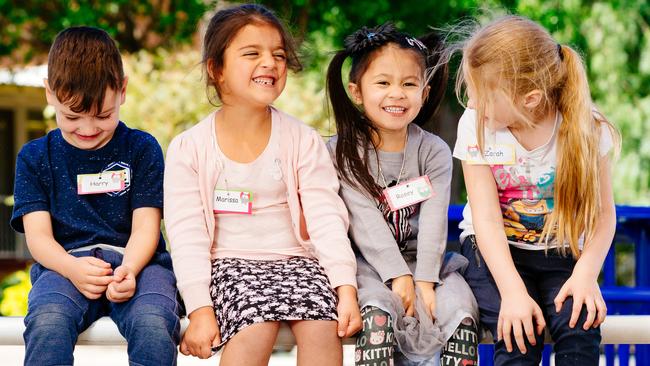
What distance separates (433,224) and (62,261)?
48.3 inches

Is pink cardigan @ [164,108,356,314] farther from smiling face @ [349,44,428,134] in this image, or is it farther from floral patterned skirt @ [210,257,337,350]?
smiling face @ [349,44,428,134]

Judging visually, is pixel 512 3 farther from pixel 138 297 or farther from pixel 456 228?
pixel 138 297

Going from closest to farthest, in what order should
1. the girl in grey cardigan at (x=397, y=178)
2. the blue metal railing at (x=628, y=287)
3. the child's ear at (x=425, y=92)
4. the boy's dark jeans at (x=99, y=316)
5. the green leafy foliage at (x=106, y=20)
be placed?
the boy's dark jeans at (x=99, y=316) < the girl in grey cardigan at (x=397, y=178) < the child's ear at (x=425, y=92) < the blue metal railing at (x=628, y=287) < the green leafy foliage at (x=106, y=20)

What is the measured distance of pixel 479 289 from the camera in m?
2.96

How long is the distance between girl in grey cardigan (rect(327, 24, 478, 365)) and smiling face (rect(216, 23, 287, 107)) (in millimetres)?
317

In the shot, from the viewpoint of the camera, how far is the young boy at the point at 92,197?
Answer: 9.19ft

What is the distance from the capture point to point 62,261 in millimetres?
2840

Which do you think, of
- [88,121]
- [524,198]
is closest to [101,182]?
[88,121]

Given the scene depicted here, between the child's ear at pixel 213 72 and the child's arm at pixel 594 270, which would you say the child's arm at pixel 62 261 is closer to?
the child's ear at pixel 213 72

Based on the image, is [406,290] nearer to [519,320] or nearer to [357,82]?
[519,320]

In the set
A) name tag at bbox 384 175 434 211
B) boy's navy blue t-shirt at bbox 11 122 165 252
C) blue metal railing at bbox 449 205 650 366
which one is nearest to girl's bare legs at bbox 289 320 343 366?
name tag at bbox 384 175 434 211

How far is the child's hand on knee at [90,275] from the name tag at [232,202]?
42 cm

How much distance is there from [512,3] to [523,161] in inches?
225

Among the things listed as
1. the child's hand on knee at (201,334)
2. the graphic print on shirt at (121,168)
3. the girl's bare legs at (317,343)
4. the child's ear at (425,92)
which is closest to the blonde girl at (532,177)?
the child's ear at (425,92)
